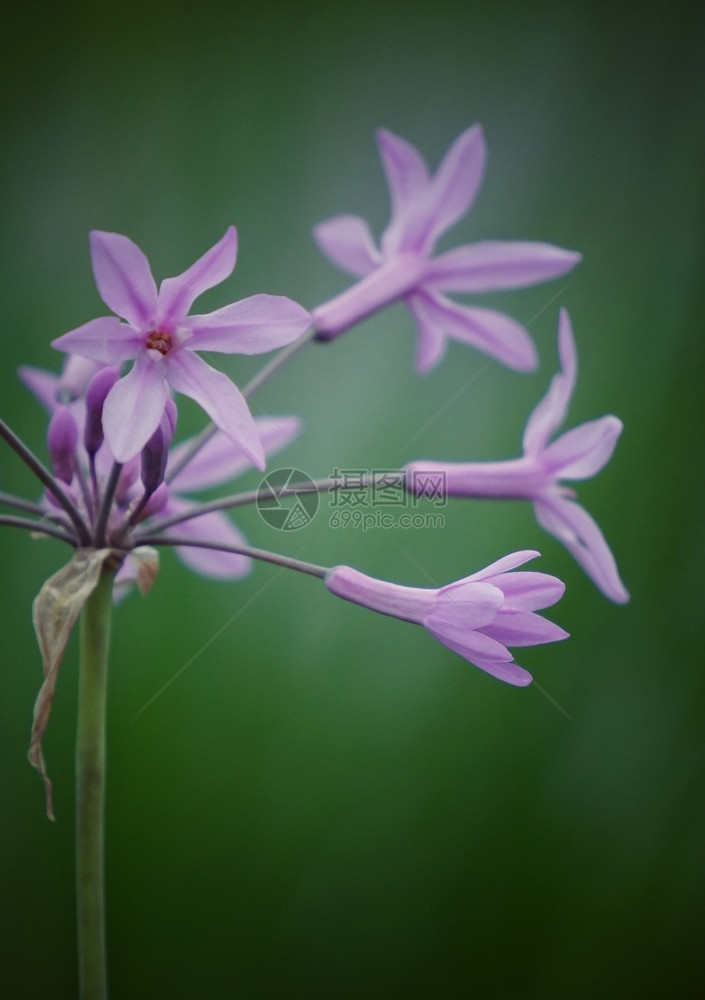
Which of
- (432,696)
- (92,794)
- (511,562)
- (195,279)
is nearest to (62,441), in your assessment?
(195,279)

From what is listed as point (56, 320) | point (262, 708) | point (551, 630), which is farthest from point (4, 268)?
point (551, 630)

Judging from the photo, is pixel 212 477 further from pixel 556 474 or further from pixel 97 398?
pixel 556 474

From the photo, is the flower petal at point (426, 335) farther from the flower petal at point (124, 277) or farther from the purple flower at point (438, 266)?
the flower petal at point (124, 277)

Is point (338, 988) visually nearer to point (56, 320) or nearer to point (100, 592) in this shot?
point (100, 592)

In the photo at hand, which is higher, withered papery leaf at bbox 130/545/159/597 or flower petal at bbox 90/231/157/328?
flower petal at bbox 90/231/157/328

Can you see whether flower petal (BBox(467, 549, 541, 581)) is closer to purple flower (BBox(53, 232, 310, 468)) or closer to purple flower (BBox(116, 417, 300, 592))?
purple flower (BBox(53, 232, 310, 468))

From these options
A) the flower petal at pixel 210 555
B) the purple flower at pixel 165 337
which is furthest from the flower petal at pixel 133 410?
the flower petal at pixel 210 555

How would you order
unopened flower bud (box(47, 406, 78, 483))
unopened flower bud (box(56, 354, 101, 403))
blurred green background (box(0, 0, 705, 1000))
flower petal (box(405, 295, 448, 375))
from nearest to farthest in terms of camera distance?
unopened flower bud (box(47, 406, 78, 483))
unopened flower bud (box(56, 354, 101, 403))
flower petal (box(405, 295, 448, 375))
blurred green background (box(0, 0, 705, 1000))

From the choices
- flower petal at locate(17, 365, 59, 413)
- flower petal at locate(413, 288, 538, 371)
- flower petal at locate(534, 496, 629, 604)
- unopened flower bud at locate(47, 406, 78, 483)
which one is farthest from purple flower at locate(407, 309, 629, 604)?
flower petal at locate(17, 365, 59, 413)
